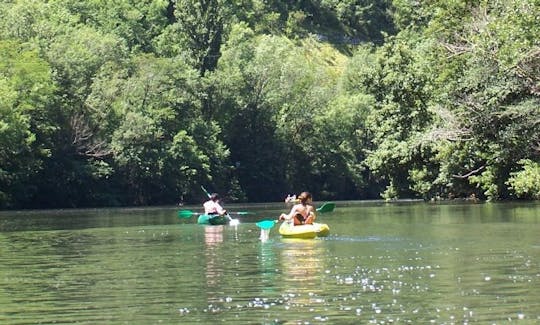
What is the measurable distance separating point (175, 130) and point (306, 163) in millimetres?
15761

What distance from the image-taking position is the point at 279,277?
74.3 ft

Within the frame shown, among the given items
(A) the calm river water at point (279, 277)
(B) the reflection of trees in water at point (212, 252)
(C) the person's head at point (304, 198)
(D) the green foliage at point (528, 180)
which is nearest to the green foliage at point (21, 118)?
(D) the green foliage at point (528, 180)

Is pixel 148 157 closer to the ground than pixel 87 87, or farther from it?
closer to the ground

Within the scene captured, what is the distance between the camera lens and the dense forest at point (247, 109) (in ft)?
189

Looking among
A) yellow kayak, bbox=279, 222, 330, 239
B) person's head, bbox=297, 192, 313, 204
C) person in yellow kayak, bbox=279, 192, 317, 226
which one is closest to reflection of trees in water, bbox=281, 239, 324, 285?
yellow kayak, bbox=279, 222, 330, 239

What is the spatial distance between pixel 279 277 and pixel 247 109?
80.9m

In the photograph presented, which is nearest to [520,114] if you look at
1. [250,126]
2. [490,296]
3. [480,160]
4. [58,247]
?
[480,160]

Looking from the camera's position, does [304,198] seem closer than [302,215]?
Yes

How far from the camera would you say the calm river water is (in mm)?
17484

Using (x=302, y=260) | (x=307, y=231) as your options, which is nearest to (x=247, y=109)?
(x=307, y=231)

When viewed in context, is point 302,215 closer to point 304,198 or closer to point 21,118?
point 304,198

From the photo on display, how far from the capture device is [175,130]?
95000mm

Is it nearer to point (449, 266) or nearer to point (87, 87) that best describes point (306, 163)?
point (87, 87)

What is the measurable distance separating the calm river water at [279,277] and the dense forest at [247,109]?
18614mm
